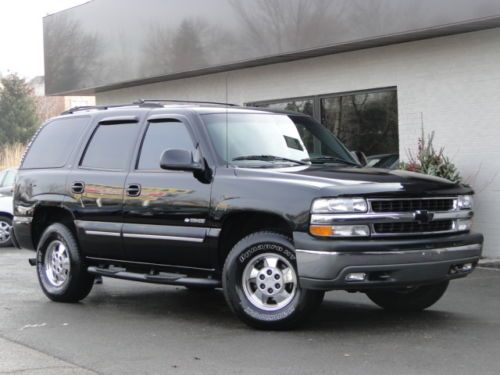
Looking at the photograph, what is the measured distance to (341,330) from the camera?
665cm

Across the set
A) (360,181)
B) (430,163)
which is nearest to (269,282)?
(360,181)

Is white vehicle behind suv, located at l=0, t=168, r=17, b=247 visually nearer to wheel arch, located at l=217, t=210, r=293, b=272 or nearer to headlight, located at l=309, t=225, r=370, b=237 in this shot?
wheel arch, located at l=217, t=210, r=293, b=272

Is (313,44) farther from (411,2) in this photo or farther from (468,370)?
(468,370)

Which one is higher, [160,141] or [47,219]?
[160,141]

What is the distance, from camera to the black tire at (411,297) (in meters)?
7.30

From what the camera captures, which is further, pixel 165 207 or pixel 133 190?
pixel 133 190

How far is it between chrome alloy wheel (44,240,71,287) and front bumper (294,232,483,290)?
3.16 metres

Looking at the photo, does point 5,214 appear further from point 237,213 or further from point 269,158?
point 237,213

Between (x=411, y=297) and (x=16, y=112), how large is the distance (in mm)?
44452

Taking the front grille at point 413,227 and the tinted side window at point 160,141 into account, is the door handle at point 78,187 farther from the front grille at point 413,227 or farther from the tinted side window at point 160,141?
the front grille at point 413,227

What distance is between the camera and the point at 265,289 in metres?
6.54

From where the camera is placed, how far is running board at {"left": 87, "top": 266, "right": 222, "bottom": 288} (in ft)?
22.8

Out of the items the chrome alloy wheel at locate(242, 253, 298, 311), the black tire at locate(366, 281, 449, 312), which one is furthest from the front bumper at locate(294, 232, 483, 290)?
the black tire at locate(366, 281, 449, 312)

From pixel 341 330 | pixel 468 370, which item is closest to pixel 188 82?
pixel 341 330
